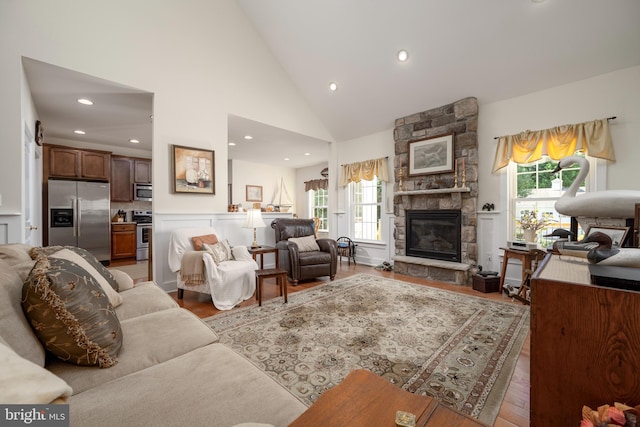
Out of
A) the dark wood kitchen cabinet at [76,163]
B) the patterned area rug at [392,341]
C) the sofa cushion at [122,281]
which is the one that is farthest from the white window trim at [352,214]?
the dark wood kitchen cabinet at [76,163]

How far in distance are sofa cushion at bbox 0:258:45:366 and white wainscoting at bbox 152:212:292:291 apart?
2544 millimetres

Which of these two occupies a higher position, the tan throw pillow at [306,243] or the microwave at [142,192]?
the microwave at [142,192]

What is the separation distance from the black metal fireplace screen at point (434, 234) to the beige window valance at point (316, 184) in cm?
343

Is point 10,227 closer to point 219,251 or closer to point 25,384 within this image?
point 219,251

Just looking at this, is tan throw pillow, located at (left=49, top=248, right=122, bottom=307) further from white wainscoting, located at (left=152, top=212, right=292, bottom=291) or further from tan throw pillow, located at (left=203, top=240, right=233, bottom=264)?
white wainscoting, located at (left=152, top=212, right=292, bottom=291)

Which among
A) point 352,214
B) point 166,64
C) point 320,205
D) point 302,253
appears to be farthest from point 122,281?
point 320,205

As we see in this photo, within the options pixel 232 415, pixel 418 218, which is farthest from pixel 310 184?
pixel 232 415

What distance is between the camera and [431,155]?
14.4 ft

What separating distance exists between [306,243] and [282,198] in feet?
14.4

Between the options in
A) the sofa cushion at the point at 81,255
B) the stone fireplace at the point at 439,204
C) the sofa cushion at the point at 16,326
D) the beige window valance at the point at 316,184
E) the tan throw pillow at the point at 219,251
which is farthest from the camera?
the beige window valance at the point at 316,184

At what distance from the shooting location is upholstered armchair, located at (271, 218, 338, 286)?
3.92m

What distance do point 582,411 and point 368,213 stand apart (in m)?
4.87

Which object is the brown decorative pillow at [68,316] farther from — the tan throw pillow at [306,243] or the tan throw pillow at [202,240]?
the tan throw pillow at [306,243]

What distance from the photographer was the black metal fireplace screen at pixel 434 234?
13.8ft
